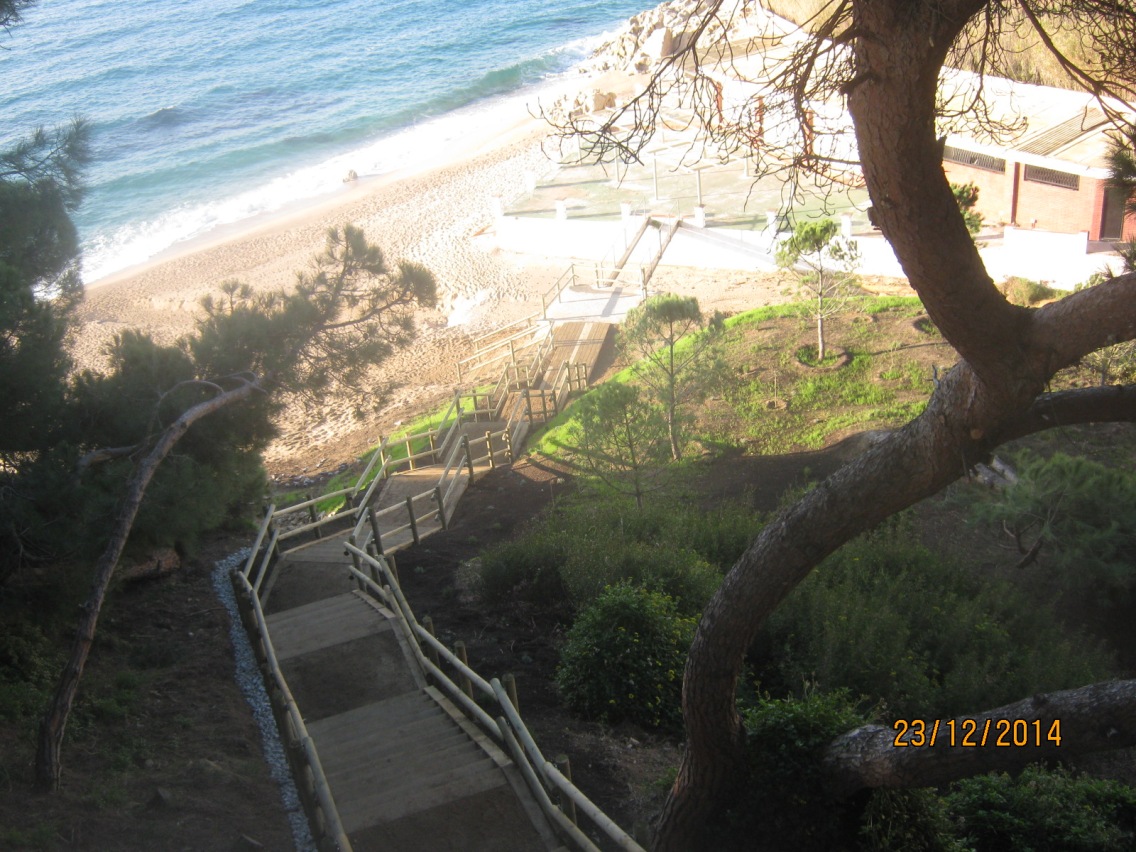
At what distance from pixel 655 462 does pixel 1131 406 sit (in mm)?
10311

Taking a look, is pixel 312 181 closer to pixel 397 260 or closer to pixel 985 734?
pixel 397 260

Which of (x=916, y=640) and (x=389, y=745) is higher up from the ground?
(x=389, y=745)

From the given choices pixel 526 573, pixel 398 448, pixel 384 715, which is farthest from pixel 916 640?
pixel 398 448

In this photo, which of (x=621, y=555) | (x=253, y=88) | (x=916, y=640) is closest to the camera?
(x=916, y=640)

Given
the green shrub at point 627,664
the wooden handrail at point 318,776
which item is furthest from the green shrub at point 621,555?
the wooden handrail at point 318,776

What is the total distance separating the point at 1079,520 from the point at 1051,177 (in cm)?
1383

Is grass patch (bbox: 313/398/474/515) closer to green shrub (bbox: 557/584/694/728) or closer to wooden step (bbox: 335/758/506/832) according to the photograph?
green shrub (bbox: 557/584/694/728)

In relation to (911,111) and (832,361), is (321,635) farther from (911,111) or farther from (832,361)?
(832,361)

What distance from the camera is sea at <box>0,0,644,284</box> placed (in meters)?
46.5

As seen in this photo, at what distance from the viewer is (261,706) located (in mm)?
8961

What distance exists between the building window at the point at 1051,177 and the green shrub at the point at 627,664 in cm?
1722

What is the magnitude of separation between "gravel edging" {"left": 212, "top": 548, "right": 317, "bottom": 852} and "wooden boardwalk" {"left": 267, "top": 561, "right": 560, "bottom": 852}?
0.37 metres

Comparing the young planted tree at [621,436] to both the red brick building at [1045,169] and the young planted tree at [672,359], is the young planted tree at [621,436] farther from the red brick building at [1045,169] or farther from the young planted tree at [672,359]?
the red brick building at [1045,169]

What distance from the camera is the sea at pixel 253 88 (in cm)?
4653
